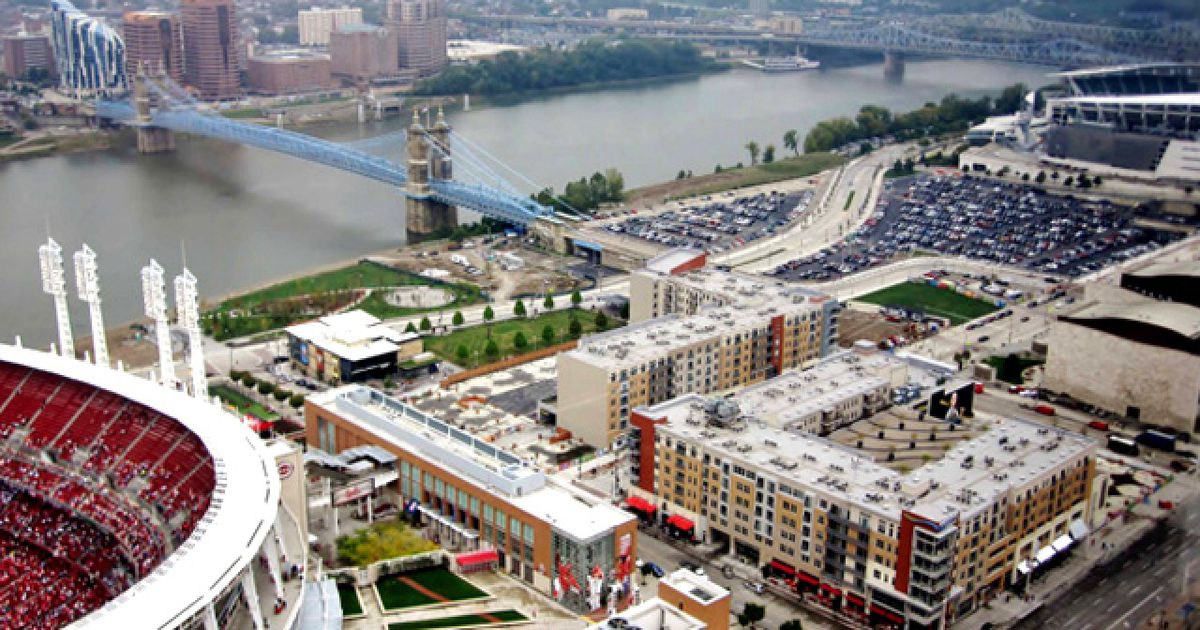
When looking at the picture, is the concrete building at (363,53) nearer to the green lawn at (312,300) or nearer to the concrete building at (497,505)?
the green lawn at (312,300)

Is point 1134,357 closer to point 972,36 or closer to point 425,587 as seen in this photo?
point 425,587

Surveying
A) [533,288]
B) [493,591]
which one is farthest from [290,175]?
[493,591]

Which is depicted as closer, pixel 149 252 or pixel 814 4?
pixel 149 252

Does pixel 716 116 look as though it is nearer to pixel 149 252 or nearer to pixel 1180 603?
pixel 149 252

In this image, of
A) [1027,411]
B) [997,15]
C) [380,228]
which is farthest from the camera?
[997,15]

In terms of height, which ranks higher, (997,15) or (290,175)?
(997,15)

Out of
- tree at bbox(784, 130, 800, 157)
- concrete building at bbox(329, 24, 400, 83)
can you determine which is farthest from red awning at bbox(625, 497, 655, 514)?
concrete building at bbox(329, 24, 400, 83)

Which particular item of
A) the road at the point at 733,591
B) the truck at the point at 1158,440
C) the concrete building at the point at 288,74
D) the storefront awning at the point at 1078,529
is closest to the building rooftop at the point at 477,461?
the road at the point at 733,591

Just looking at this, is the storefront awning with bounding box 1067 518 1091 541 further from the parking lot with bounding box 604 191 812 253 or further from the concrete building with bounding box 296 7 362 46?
the concrete building with bounding box 296 7 362 46

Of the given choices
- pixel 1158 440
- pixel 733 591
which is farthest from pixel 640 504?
pixel 1158 440
